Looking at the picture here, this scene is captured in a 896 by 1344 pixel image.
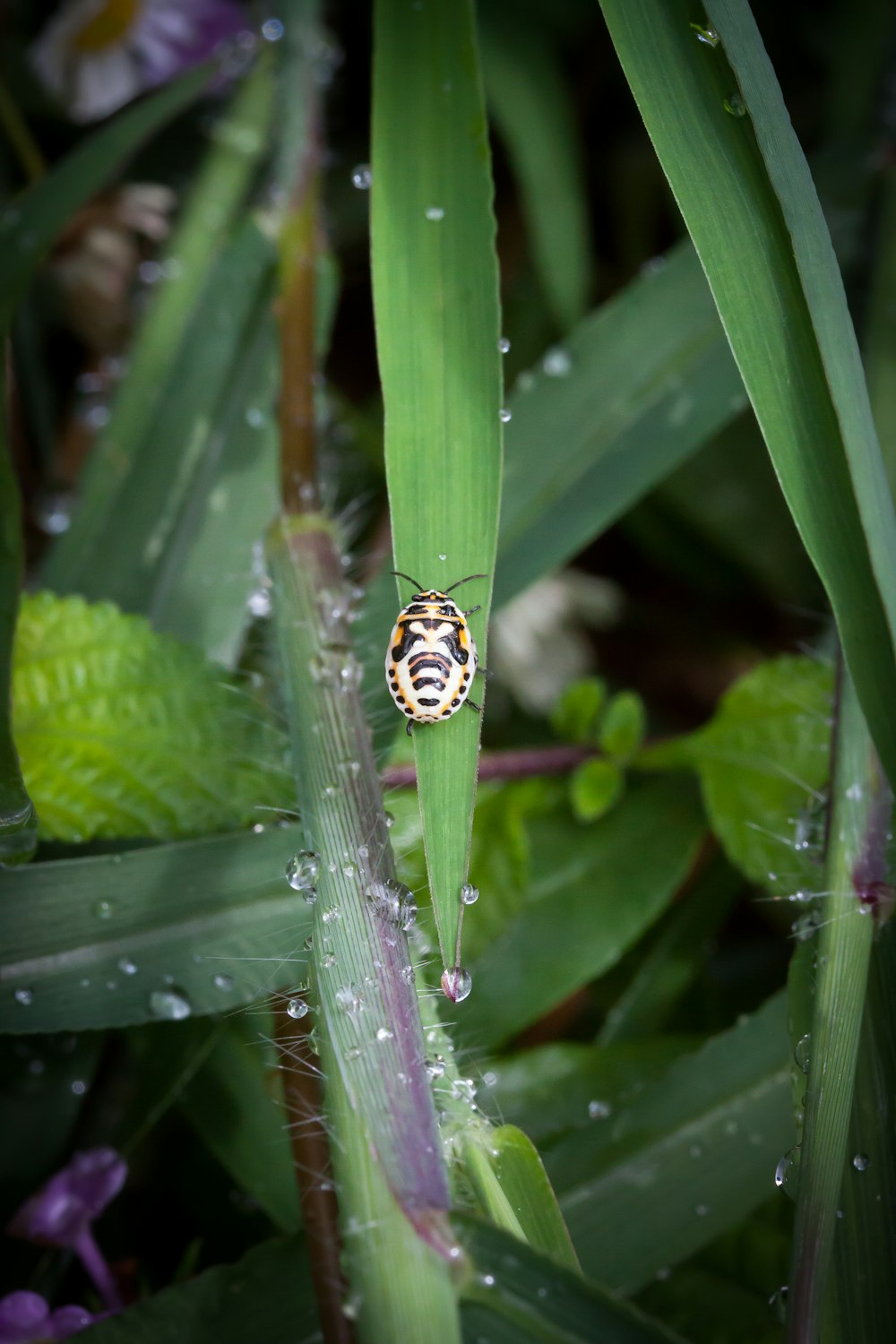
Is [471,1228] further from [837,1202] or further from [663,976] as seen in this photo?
[663,976]

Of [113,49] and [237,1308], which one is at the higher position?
[113,49]

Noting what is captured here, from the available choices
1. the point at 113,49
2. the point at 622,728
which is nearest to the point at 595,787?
the point at 622,728

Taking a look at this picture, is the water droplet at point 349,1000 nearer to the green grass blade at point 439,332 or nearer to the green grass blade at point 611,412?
the green grass blade at point 439,332

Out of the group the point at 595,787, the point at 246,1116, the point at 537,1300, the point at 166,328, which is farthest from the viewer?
the point at 166,328

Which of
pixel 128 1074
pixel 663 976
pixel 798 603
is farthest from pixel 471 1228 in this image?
pixel 798 603

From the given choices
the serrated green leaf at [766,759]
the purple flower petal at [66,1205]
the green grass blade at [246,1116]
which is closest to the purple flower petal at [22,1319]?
the purple flower petal at [66,1205]

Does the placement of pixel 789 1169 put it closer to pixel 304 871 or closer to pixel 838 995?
pixel 838 995
